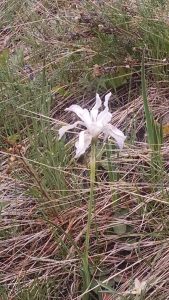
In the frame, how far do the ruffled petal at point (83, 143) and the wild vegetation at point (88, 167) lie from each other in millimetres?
27

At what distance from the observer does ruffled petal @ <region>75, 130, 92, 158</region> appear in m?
1.25

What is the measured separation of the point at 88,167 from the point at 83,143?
1.92 ft

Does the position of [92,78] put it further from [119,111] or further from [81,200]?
[81,200]

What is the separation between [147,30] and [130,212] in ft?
2.93

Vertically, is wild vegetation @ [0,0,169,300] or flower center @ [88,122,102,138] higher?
flower center @ [88,122,102,138]

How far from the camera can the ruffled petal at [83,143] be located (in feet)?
4.11

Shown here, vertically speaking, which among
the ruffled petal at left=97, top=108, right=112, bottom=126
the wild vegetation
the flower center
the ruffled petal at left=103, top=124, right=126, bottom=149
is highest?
the ruffled petal at left=97, top=108, right=112, bottom=126

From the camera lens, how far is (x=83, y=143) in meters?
1.26

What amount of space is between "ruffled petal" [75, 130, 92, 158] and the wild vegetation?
1.1 inches

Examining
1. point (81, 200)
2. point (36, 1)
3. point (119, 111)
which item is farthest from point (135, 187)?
point (36, 1)

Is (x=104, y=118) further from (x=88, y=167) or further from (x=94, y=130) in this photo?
(x=88, y=167)

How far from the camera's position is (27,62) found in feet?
8.86

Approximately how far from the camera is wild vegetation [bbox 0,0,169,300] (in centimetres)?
151

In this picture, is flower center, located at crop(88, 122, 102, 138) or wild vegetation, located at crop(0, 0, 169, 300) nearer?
flower center, located at crop(88, 122, 102, 138)
